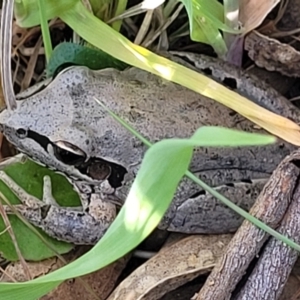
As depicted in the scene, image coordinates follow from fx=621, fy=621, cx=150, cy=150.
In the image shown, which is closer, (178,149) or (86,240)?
(178,149)

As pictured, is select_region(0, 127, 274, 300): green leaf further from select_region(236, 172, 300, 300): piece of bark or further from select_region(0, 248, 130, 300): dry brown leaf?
select_region(0, 248, 130, 300): dry brown leaf

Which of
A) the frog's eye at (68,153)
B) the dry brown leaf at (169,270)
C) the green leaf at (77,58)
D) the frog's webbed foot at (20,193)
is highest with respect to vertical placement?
the green leaf at (77,58)

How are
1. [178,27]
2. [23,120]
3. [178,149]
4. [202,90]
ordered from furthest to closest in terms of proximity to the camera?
[178,27] < [23,120] < [202,90] < [178,149]

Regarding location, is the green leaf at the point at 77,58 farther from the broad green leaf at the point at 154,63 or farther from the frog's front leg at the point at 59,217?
the frog's front leg at the point at 59,217

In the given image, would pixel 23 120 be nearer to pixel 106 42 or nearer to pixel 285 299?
pixel 106 42

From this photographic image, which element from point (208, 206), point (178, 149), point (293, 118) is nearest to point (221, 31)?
point (293, 118)

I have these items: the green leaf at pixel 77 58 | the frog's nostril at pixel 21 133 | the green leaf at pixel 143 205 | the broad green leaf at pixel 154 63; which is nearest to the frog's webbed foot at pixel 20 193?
the frog's nostril at pixel 21 133
